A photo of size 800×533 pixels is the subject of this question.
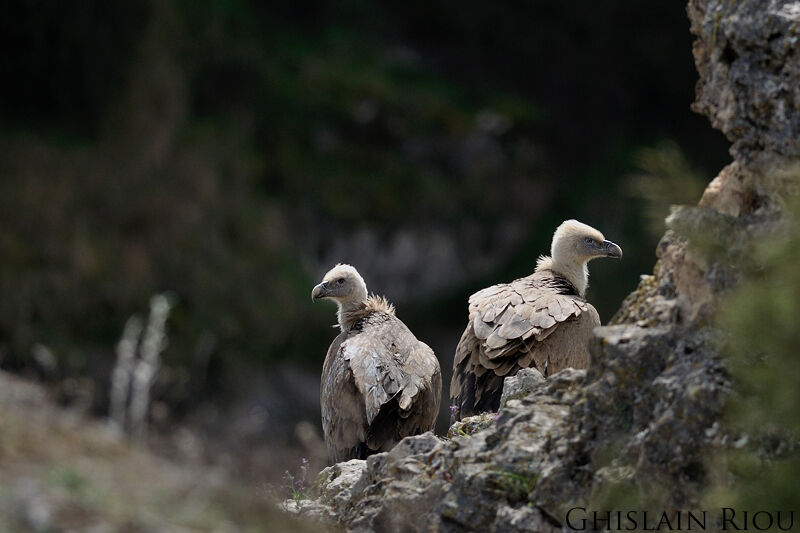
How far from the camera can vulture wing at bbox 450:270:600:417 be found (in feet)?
26.2

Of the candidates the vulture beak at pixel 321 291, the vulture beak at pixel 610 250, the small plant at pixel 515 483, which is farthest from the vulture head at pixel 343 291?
the small plant at pixel 515 483

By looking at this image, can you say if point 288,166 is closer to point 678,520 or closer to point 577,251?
point 577,251

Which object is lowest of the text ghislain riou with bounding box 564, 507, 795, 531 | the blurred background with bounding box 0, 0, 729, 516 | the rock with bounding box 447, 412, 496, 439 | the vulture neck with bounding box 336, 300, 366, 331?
the text ghislain riou with bounding box 564, 507, 795, 531

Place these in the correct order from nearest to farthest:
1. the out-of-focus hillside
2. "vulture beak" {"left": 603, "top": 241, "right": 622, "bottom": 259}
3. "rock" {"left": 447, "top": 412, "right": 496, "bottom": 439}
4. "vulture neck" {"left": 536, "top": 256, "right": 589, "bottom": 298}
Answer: the out-of-focus hillside, "rock" {"left": 447, "top": 412, "right": 496, "bottom": 439}, "vulture neck" {"left": 536, "top": 256, "right": 589, "bottom": 298}, "vulture beak" {"left": 603, "top": 241, "right": 622, "bottom": 259}

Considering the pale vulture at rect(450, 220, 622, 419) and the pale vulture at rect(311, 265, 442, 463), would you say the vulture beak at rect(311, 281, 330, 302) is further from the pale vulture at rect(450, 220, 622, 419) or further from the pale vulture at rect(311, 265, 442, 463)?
the pale vulture at rect(450, 220, 622, 419)

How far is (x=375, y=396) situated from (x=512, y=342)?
0.96 m

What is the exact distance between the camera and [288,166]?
1978 cm

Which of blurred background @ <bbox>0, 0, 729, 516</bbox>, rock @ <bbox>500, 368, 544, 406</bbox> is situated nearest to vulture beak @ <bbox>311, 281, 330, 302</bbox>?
rock @ <bbox>500, 368, 544, 406</bbox>

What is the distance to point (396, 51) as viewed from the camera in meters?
22.6

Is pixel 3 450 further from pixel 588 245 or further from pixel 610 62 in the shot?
pixel 610 62

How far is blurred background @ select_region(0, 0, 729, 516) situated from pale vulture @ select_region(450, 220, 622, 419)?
5814 millimetres

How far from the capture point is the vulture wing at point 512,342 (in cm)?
799

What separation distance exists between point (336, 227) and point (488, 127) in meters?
3.56

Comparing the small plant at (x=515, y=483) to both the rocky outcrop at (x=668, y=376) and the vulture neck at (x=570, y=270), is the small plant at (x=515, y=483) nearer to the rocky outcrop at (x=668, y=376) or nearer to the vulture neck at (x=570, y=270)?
the rocky outcrop at (x=668, y=376)
